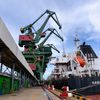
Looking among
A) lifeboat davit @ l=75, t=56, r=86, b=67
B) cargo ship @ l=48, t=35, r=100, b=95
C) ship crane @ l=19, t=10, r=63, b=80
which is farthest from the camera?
ship crane @ l=19, t=10, r=63, b=80

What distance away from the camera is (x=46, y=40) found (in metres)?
90.8

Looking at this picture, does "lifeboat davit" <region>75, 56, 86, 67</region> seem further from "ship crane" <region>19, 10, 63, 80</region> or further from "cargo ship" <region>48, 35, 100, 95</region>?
"ship crane" <region>19, 10, 63, 80</region>

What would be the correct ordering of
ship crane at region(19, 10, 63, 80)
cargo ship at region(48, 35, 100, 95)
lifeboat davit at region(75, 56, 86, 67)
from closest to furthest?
cargo ship at region(48, 35, 100, 95) < lifeboat davit at region(75, 56, 86, 67) < ship crane at region(19, 10, 63, 80)

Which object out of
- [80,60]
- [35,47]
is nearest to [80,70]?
[80,60]

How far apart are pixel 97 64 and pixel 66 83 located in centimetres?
812

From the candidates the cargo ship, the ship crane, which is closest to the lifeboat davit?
the cargo ship

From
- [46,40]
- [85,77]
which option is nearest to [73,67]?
[85,77]

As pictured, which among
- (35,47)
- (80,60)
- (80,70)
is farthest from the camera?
(35,47)

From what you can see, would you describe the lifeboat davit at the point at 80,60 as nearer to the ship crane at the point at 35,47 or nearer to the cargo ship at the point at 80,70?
the cargo ship at the point at 80,70

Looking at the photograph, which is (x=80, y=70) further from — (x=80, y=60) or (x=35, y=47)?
(x=35, y=47)

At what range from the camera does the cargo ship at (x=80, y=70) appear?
148ft

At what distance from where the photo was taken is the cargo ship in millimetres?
45094

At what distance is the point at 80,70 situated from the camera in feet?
171

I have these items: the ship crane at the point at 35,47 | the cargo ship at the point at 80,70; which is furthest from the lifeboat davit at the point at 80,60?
the ship crane at the point at 35,47
